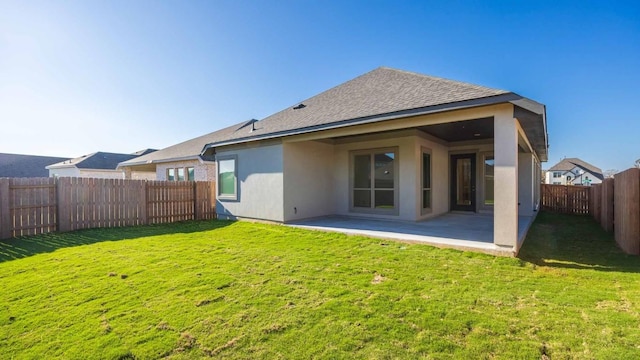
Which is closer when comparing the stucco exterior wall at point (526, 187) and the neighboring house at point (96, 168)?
the stucco exterior wall at point (526, 187)

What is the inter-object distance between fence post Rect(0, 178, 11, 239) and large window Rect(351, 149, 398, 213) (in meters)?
9.65

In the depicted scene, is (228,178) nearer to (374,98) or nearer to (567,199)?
(374,98)

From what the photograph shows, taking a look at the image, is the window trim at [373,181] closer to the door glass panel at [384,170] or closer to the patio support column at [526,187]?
the door glass panel at [384,170]

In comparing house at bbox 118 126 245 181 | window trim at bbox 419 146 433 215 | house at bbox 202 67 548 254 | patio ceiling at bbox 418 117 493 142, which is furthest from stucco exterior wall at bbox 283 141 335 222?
house at bbox 118 126 245 181

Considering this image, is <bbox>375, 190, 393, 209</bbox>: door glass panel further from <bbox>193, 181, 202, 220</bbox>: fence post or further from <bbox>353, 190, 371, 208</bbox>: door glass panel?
<bbox>193, 181, 202, 220</bbox>: fence post

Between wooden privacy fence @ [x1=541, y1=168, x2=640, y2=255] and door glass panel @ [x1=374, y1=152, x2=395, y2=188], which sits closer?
wooden privacy fence @ [x1=541, y1=168, x2=640, y2=255]

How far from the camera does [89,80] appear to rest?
10719 mm

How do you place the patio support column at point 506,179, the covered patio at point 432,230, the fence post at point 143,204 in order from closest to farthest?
the patio support column at point 506,179, the covered patio at point 432,230, the fence post at point 143,204

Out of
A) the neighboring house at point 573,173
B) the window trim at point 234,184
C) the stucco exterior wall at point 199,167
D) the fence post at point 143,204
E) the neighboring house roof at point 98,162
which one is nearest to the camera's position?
the fence post at point 143,204

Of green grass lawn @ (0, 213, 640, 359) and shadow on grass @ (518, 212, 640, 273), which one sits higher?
green grass lawn @ (0, 213, 640, 359)

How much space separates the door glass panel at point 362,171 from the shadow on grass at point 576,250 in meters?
4.78

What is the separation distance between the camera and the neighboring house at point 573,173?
44812 mm

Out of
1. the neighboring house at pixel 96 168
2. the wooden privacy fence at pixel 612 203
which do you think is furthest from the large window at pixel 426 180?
the neighboring house at pixel 96 168

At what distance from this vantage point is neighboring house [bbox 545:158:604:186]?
44.8 meters
